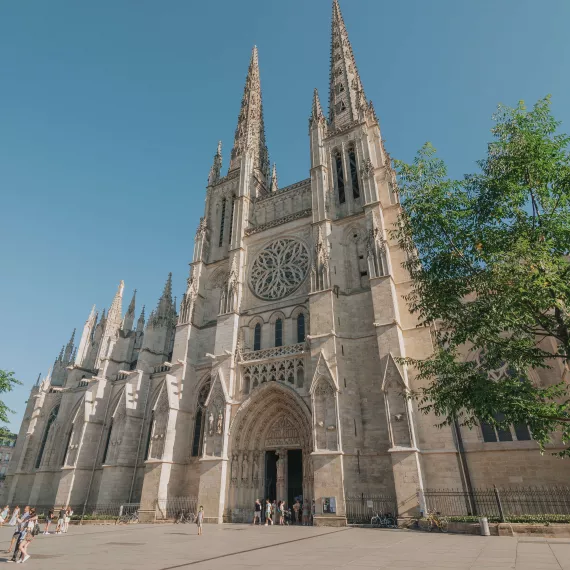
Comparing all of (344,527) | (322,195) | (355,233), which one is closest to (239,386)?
(344,527)

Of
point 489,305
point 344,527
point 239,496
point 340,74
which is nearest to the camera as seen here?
point 489,305

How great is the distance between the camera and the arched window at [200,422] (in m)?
20.7

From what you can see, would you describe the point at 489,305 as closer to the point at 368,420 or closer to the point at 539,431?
the point at 539,431

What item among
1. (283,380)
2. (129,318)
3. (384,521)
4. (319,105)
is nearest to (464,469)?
(384,521)


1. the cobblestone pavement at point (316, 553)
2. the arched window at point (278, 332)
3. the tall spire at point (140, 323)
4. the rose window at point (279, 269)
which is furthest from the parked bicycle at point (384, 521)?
the tall spire at point (140, 323)

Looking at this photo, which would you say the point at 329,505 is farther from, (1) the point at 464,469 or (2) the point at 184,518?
(2) the point at 184,518

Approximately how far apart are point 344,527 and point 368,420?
420 centimetres

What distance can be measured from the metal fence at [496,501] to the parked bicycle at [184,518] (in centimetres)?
1147

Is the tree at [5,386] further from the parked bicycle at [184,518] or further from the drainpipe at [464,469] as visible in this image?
the drainpipe at [464,469]

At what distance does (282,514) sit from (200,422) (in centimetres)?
755

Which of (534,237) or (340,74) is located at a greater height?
(340,74)

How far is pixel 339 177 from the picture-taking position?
2423 centimetres

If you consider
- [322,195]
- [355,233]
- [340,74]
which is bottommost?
[355,233]

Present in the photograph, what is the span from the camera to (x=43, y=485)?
86.7 feet
